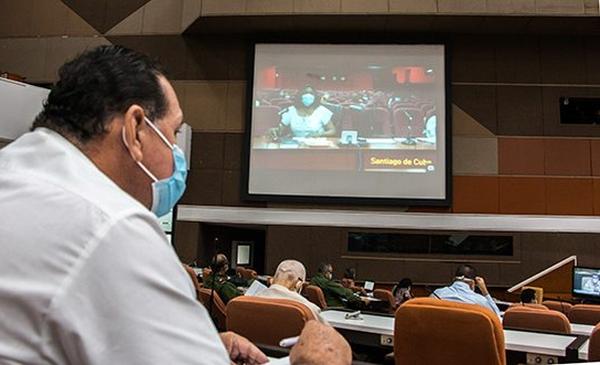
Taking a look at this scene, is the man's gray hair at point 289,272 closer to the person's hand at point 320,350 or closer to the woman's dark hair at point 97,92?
the person's hand at point 320,350

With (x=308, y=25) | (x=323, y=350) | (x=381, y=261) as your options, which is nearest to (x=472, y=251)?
(x=381, y=261)

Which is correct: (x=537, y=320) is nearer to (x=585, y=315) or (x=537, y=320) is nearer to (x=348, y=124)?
(x=585, y=315)

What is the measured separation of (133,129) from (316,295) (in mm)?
4885

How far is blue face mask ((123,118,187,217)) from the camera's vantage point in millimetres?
919

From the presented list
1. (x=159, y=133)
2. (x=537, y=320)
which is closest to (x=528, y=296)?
(x=537, y=320)

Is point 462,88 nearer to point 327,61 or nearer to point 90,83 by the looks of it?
point 327,61

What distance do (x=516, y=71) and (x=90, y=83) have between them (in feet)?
33.7

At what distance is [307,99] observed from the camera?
32.2 ft

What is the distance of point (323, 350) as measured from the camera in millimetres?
855

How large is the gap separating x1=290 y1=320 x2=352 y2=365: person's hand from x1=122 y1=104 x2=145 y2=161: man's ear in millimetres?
425

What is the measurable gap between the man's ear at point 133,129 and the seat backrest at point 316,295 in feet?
15.7

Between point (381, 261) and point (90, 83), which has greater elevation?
point (90, 83)

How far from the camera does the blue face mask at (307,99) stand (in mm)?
9789

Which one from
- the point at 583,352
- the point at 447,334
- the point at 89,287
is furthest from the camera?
the point at 583,352
